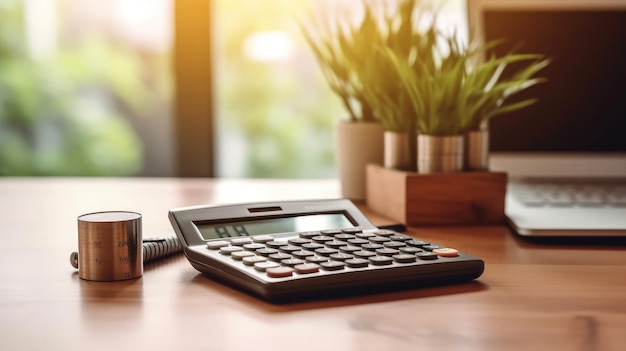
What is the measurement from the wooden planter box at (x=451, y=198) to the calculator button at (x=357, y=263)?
0.32m

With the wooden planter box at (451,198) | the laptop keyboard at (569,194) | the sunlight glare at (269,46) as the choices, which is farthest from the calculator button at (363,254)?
the sunlight glare at (269,46)

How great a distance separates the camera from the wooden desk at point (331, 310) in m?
0.49

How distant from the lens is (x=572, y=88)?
4.41 feet

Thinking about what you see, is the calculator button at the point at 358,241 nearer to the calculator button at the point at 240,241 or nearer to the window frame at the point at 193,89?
the calculator button at the point at 240,241

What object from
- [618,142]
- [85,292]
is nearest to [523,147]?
[618,142]

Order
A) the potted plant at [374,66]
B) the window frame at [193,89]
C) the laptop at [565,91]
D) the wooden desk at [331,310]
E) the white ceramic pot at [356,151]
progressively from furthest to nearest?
the window frame at [193,89]
the laptop at [565,91]
the white ceramic pot at [356,151]
the potted plant at [374,66]
the wooden desk at [331,310]

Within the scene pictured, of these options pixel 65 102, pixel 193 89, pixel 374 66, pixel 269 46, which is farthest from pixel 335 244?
pixel 65 102

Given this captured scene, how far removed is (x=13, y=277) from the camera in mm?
679

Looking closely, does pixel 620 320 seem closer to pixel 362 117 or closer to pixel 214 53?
pixel 362 117

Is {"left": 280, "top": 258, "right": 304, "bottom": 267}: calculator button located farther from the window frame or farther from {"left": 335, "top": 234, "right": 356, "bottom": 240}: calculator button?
the window frame

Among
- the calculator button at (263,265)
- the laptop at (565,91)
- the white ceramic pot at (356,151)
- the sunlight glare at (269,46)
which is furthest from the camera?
the sunlight glare at (269,46)

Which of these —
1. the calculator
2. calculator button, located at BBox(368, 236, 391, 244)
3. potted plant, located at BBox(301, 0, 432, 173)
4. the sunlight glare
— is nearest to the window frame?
the sunlight glare

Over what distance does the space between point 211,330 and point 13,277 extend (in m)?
0.26

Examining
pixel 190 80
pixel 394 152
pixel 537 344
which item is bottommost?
pixel 537 344
